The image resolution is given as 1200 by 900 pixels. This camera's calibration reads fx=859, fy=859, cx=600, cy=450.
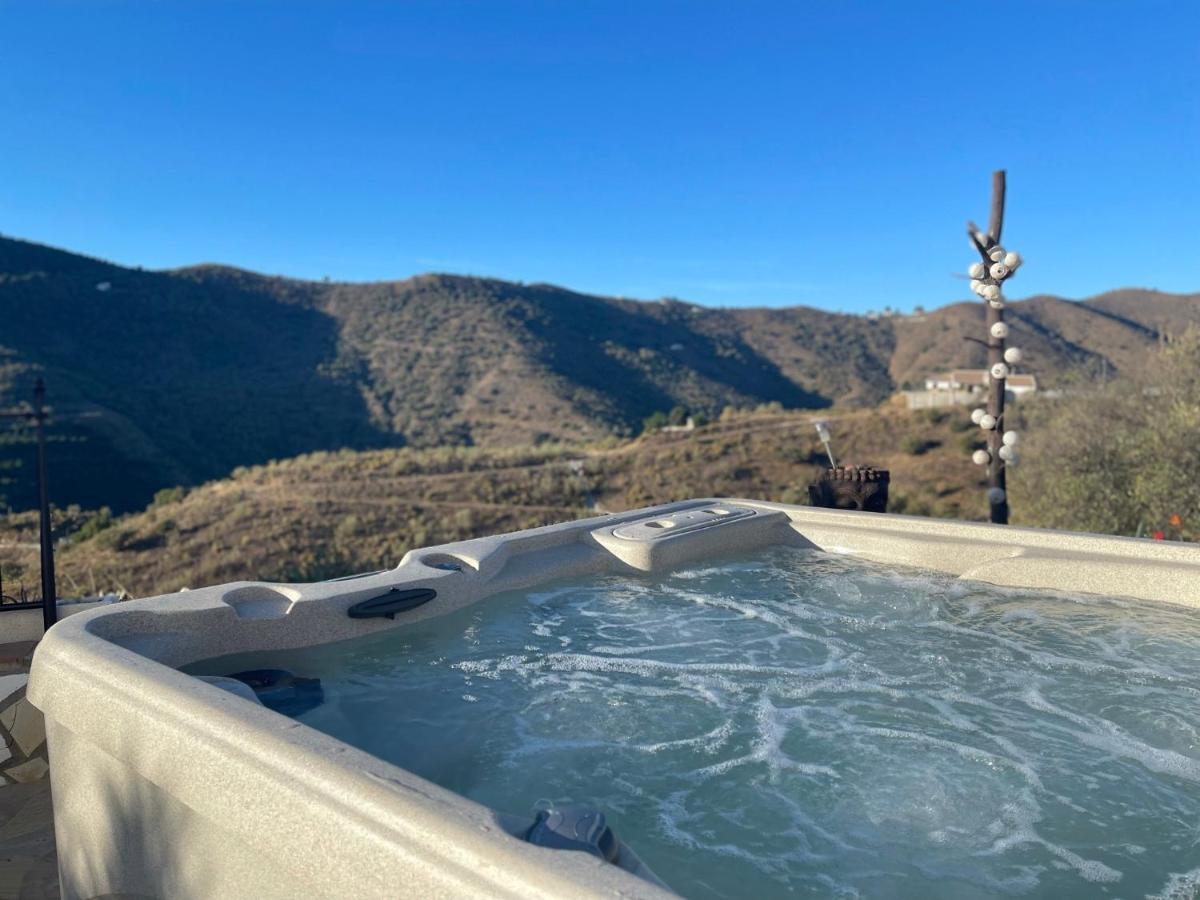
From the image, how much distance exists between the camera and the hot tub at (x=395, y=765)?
5.02 ft

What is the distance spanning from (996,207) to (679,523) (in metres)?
3.00

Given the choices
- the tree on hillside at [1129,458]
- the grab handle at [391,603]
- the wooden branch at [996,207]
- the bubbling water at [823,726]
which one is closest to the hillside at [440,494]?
the tree on hillside at [1129,458]

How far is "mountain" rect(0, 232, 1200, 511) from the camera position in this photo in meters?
26.1

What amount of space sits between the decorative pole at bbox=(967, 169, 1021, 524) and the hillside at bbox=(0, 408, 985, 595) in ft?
26.9

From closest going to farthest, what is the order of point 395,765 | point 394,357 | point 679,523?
point 395,765, point 679,523, point 394,357

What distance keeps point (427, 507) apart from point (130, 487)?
10746mm

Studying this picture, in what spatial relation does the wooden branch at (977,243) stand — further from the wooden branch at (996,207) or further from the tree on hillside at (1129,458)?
the tree on hillside at (1129,458)

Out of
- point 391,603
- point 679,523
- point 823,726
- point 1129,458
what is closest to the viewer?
point 823,726

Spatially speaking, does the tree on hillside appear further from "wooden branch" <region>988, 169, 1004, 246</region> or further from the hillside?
the hillside

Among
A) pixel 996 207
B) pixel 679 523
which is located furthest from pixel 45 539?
pixel 996 207

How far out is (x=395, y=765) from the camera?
6.50 feet

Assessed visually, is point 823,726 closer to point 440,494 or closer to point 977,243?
point 977,243

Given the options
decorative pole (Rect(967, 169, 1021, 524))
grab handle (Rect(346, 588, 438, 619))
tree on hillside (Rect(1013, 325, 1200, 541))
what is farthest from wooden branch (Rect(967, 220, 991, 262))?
grab handle (Rect(346, 588, 438, 619))

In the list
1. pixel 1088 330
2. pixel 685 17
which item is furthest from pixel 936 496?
pixel 1088 330
